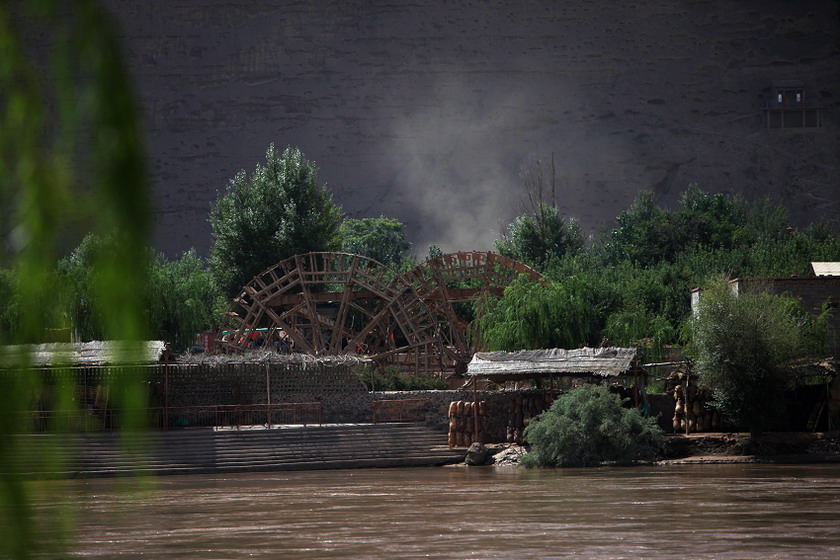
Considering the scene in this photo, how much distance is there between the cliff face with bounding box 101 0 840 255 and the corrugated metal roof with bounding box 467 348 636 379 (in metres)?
44.5

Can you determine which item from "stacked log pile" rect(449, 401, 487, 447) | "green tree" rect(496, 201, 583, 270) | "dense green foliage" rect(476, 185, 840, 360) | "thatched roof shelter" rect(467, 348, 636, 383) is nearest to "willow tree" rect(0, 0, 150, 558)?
"thatched roof shelter" rect(467, 348, 636, 383)

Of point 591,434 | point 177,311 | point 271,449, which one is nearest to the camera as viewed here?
point 591,434

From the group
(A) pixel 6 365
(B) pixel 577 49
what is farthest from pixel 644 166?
(A) pixel 6 365

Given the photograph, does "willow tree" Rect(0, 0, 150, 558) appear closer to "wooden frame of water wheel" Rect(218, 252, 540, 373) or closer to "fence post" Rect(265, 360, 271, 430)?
"fence post" Rect(265, 360, 271, 430)

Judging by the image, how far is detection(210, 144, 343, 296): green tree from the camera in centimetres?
4781

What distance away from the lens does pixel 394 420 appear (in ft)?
101

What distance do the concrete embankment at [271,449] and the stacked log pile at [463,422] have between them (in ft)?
1.25

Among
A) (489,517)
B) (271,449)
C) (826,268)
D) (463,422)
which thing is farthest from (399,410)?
(489,517)

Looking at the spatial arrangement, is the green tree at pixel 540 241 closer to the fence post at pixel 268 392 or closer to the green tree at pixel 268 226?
the green tree at pixel 268 226

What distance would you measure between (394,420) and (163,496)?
10.2 m

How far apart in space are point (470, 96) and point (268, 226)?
29.5 m

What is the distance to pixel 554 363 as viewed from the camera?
28703mm

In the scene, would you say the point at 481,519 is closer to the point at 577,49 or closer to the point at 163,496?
the point at 163,496

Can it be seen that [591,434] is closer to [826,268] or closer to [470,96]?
[826,268]
